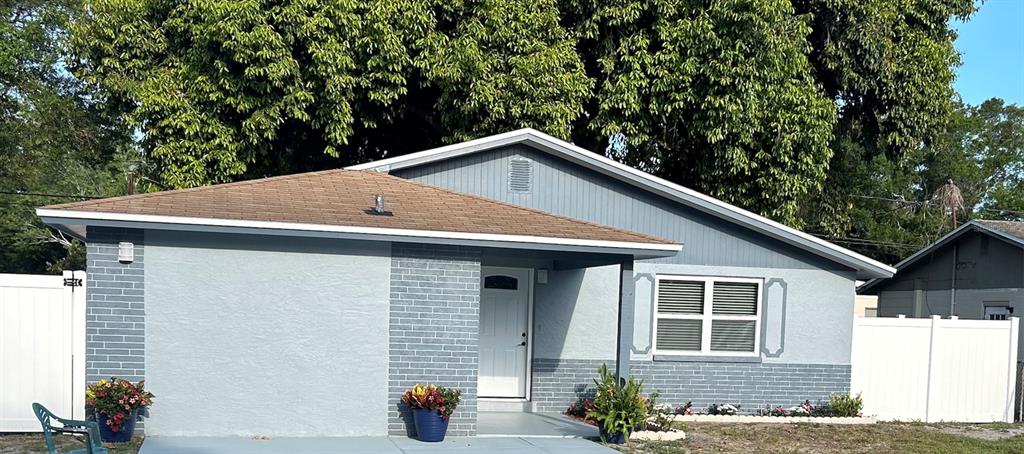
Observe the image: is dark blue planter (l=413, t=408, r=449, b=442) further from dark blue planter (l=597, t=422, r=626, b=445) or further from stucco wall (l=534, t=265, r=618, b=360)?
stucco wall (l=534, t=265, r=618, b=360)

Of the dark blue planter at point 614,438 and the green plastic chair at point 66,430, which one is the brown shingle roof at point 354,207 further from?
Result: the green plastic chair at point 66,430

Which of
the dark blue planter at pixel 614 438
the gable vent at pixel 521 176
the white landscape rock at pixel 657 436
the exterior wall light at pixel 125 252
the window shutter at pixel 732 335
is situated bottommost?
the white landscape rock at pixel 657 436

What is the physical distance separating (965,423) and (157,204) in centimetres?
1230

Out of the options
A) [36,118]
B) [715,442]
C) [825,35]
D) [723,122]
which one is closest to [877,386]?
[715,442]

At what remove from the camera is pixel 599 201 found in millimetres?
12938

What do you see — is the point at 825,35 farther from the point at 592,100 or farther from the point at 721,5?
the point at 592,100

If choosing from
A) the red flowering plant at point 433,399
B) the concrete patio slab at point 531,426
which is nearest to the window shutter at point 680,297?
the concrete patio slab at point 531,426

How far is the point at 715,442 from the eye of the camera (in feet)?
36.1

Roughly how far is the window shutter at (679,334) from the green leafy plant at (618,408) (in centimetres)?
240

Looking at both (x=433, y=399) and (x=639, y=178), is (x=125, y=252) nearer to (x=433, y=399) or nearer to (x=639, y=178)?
(x=433, y=399)

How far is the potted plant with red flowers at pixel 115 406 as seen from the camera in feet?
29.3

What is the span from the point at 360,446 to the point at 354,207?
273cm

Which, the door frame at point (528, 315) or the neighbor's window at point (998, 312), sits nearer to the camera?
the door frame at point (528, 315)

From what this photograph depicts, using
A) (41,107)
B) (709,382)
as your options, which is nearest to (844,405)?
(709,382)
